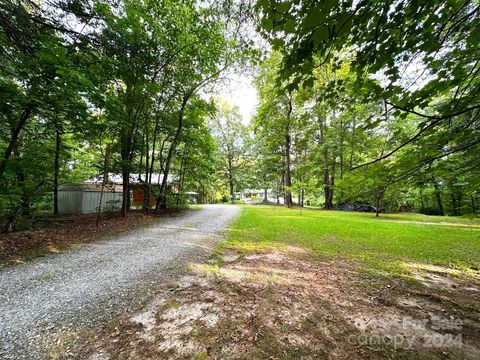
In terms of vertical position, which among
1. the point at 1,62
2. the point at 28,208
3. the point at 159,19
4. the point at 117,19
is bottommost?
the point at 28,208

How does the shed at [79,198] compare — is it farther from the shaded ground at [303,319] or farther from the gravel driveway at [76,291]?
the shaded ground at [303,319]

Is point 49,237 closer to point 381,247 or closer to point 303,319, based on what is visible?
point 303,319

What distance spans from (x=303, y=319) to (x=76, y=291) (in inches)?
120

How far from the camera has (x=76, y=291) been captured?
110 inches

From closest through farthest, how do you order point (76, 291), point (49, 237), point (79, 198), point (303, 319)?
point (303, 319)
point (76, 291)
point (49, 237)
point (79, 198)

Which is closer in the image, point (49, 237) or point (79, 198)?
point (49, 237)

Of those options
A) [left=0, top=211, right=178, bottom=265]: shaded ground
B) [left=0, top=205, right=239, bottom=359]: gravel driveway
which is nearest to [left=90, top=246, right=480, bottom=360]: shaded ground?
[left=0, top=205, right=239, bottom=359]: gravel driveway

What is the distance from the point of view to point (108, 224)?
753cm

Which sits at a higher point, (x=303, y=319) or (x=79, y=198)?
(x=79, y=198)

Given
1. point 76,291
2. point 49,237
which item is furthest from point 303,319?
point 49,237

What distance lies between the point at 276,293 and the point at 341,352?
1080mm

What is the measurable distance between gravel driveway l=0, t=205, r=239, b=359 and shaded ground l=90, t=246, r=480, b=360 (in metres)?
0.36

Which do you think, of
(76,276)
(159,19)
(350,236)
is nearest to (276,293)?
(76,276)

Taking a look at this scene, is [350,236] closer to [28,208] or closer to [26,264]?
[26,264]
